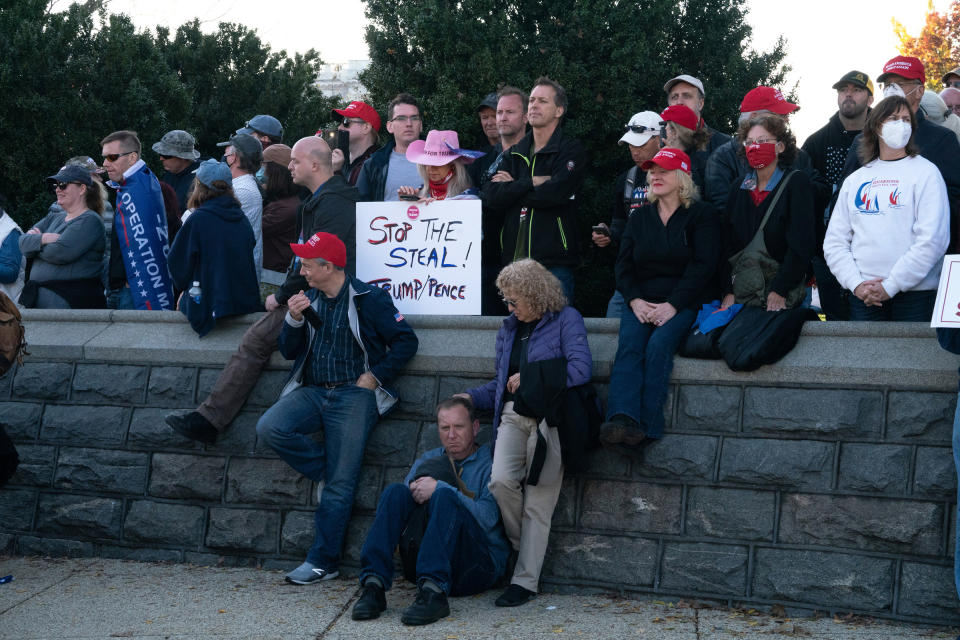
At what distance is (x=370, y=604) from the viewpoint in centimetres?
602

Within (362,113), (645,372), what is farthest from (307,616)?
(362,113)

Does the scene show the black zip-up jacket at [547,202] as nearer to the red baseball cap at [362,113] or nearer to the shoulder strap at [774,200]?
the shoulder strap at [774,200]

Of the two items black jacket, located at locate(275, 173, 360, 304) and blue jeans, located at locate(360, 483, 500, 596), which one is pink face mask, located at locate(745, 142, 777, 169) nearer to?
blue jeans, located at locate(360, 483, 500, 596)

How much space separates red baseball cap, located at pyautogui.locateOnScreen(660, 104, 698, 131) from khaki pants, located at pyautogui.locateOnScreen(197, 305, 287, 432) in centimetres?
280

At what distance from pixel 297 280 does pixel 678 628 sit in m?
3.24

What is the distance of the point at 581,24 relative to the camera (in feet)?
38.2

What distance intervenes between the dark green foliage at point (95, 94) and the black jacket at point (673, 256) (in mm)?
7631

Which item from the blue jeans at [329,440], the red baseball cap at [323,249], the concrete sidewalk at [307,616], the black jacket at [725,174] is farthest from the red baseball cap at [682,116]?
the concrete sidewalk at [307,616]

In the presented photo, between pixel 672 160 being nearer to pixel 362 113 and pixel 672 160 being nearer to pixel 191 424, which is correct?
pixel 362 113

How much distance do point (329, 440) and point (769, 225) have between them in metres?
2.87

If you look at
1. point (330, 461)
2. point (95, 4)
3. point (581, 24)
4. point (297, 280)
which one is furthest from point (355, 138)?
point (95, 4)

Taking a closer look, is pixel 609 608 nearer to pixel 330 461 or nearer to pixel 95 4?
pixel 330 461

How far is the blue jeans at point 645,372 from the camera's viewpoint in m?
6.34

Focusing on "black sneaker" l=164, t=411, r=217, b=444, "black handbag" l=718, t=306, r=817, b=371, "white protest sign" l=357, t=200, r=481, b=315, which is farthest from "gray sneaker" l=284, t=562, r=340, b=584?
"black handbag" l=718, t=306, r=817, b=371
